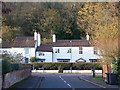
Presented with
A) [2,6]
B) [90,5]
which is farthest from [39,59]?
[2,6]

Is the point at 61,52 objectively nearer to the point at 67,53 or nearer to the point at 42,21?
the point at 67,53

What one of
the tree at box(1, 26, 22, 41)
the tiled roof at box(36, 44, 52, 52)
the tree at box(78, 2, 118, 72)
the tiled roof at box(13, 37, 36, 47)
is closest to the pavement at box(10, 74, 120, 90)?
the tree at box(78, 2, 118, 72)

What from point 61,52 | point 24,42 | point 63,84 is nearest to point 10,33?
point 24,42

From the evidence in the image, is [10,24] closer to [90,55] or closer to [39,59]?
[39,59]

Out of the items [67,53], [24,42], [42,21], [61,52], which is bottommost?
[67,53]

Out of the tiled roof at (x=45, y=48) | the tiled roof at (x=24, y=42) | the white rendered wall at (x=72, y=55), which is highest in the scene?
the tiled roof at (x=24, y=42)

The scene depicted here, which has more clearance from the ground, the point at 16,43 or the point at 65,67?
the point at 16,43

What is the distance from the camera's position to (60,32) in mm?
67125

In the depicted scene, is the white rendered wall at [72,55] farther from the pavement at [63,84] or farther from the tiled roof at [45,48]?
the pavement at [63,84]

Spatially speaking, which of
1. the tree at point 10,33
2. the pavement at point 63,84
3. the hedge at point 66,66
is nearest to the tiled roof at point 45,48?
the hedge at point 66,66

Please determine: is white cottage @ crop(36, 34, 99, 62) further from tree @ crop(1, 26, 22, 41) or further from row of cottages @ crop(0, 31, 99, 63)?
tree @ crop(1, 26, 22, 41)

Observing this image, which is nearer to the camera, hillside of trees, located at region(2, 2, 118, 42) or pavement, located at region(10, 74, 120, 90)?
pavement, located at region(10, 74, 120, 90)

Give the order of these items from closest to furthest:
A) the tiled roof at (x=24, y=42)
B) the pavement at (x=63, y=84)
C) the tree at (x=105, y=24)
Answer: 1. the pavement at (x=63, y=84)
2. the tree at (x=105, y=24)
3. the tiled roof at (x=24, y=42)

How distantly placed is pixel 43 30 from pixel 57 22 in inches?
200
